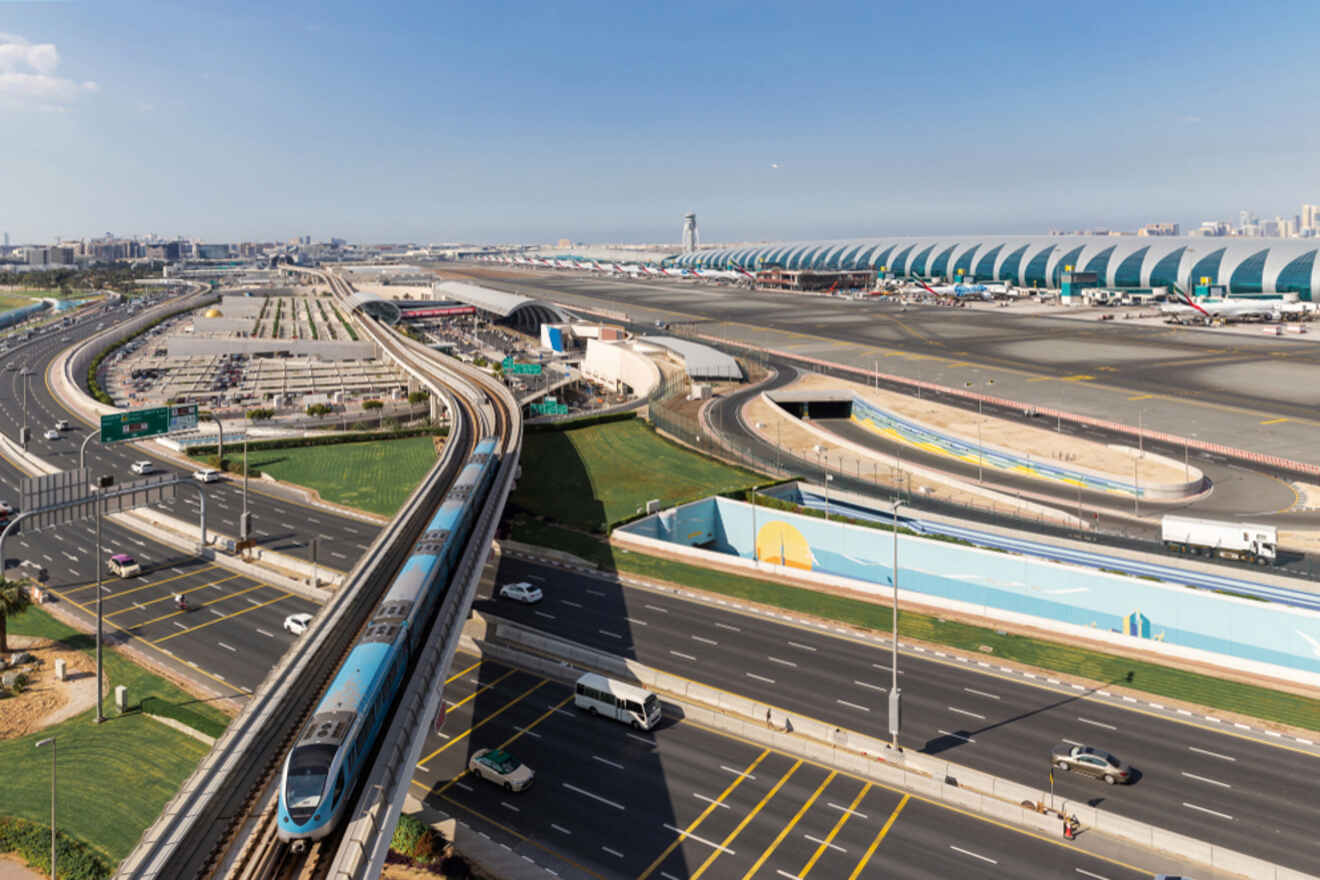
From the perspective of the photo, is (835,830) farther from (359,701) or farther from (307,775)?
(307,775)

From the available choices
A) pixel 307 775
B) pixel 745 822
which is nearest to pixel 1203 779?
pixel 745 822

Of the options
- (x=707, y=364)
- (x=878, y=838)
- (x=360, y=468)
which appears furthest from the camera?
(x=707, y=364)

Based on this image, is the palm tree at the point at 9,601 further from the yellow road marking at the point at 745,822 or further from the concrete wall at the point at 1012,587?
the yellow road marking at the point at 745,822

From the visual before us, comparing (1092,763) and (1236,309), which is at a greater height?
(1236,309)

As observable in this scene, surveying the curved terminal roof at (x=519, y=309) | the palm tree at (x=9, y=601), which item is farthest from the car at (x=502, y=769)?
the curved terminal roof at (x=519, y=309)

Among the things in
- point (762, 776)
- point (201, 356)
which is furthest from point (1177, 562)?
point (201, 356)

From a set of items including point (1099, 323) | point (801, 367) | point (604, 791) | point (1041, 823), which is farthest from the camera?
point (1099, 323)

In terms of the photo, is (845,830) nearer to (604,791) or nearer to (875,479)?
(604,791)
